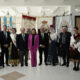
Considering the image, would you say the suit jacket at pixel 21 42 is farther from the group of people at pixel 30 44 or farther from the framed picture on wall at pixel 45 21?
the framed picture on wall at pixel 45 21

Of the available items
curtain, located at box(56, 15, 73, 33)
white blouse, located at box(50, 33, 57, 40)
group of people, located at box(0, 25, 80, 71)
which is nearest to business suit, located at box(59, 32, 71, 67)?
group of people, located at box(0, 25, 80, 71)

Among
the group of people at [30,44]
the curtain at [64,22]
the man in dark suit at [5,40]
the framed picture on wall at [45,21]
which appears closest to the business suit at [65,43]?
the group of people at [30,44]

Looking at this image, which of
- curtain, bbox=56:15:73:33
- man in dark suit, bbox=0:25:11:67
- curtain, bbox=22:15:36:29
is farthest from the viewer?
curtain, bbox=22:15:36:29

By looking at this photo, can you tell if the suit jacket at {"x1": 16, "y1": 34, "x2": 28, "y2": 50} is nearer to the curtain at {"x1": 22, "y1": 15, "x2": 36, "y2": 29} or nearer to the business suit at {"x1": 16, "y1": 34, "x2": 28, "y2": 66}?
the business suit at {"x1": 16, "y1": 34, "x2": 28, "y2": 66}

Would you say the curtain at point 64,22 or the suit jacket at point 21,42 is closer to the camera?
the suit jacket at point 21,42

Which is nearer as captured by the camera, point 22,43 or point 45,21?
point 22,43

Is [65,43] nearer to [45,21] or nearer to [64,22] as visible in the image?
[64,22]

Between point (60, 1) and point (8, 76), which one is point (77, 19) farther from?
point (8, 76)

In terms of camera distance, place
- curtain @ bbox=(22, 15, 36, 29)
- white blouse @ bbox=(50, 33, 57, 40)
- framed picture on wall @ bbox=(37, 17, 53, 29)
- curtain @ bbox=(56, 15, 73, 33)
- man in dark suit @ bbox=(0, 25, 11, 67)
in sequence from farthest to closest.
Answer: framed picture on wall @ bbox=(37, 17, 53, 29), curtain @ bbox=(22, 15, 36, 29), curtain @ bbox=(56, 15, 73, 33), white blouse @ bbox=(50, 33, 57, 40), man in dark suit @ bbox=(0, 25, 11, 67)

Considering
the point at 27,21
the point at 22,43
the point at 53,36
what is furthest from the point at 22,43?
the point at 27,21

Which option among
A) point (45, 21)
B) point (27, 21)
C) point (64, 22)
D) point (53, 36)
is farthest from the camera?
point (45, 21)

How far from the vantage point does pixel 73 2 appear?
19.3 feet

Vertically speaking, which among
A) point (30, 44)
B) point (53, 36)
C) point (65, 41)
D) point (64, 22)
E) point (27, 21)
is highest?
point (27, 21)

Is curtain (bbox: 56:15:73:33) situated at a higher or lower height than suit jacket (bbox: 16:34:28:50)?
higher
